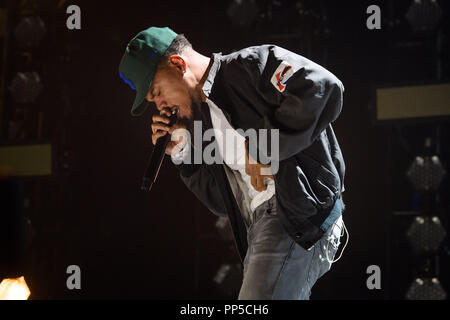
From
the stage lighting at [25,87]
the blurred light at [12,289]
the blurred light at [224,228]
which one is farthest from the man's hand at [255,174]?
the stage lighting at [25,87]

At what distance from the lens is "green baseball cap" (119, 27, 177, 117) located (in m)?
2.10

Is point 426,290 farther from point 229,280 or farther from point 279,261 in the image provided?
point 279,261

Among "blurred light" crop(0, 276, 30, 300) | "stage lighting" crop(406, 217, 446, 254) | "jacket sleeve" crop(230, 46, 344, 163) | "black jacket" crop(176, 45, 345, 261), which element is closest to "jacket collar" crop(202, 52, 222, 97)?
"black jacket" crop(176, 45, 345, 261)

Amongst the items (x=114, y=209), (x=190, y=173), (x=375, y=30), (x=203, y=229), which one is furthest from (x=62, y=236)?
(x=375, y=30)

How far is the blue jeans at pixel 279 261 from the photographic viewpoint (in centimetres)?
172

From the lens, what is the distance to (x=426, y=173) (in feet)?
9.99

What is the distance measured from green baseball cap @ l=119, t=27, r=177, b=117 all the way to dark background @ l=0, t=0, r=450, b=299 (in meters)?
1.35

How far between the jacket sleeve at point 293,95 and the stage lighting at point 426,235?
153 cm

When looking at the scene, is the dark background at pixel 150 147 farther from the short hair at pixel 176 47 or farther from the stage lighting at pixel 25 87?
the short hair at pixel 176 47

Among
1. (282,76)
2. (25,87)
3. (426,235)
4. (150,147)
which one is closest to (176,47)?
(282,76)

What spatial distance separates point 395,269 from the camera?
316 centimetres

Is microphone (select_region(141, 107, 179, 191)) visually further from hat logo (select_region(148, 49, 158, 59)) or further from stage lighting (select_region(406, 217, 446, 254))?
stage lighting (select_region(406, 217, 446, 254))

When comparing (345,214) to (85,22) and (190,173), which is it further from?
(85,22)
